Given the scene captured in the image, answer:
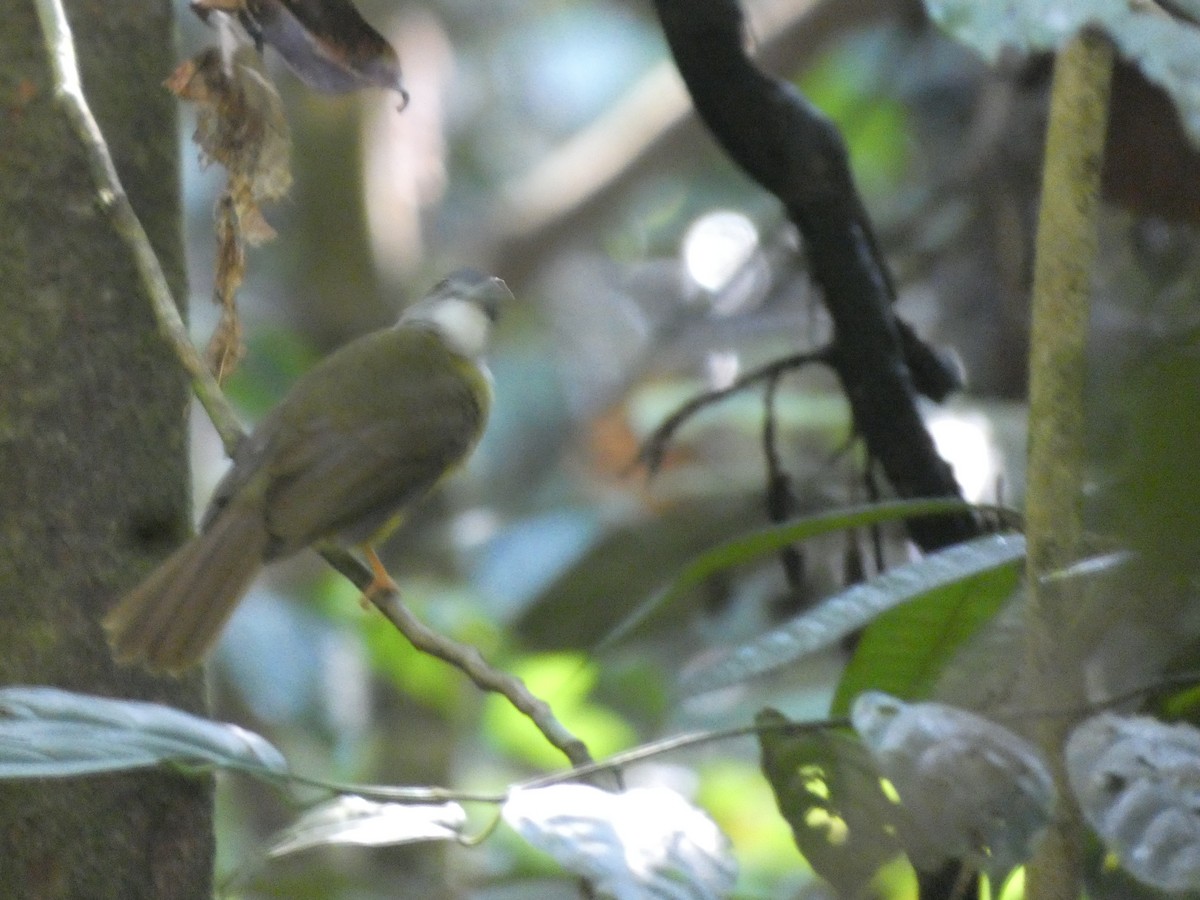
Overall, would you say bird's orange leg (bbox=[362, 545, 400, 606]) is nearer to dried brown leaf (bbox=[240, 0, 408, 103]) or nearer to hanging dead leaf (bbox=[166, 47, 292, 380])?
hanging dead leaf (bbox=[166, 47, 292, 380])

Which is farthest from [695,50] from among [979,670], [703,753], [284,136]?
[703,753]

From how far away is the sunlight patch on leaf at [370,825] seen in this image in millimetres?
1131

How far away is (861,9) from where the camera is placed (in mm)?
3615

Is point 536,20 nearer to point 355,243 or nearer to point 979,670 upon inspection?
point 355,243

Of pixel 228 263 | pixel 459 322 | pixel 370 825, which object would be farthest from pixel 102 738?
pixel 459 322

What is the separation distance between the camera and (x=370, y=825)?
1.16 meters

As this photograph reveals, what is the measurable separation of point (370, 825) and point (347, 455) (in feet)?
3.99

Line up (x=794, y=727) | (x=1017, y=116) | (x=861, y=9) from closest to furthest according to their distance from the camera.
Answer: (x=794, y=727), (x=1017, y=116), (x=861, y=9)

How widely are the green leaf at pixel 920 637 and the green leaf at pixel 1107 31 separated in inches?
17.6

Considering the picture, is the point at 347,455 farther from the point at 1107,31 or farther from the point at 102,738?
the point at 1107,31

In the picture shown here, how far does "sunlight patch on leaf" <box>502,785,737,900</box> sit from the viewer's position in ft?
3.15

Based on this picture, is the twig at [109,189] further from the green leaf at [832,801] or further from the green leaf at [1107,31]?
the green leaf at [1107,31]

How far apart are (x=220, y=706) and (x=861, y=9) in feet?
8.22

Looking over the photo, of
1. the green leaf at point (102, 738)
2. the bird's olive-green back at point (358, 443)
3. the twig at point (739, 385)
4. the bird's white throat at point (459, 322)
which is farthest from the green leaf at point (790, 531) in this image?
the bird's white throat at point (459, 322)
